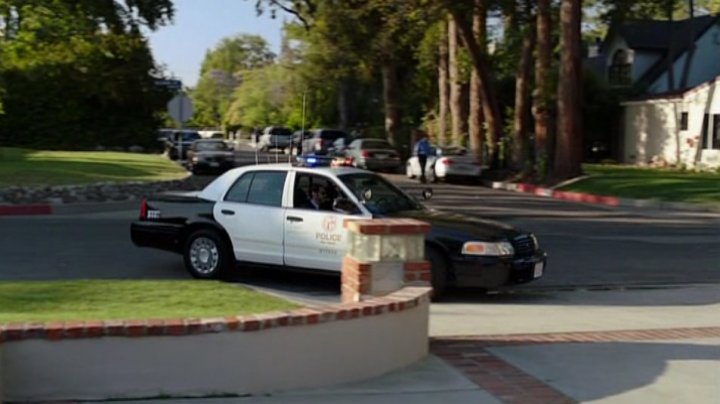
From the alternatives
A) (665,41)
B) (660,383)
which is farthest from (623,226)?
(665,41)

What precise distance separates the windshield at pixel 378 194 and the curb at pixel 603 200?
14941mm

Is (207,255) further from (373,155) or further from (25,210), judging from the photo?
(373,155)

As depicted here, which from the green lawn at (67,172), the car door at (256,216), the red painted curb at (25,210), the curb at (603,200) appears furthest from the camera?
the curb at (603,200)

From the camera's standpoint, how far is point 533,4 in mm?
34438

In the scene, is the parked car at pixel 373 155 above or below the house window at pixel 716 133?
below

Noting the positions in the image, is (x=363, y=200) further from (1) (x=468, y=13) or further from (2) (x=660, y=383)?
(1) (x=468, y=13)

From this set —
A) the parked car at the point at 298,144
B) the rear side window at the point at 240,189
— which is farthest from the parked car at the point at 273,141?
the rear side window at the point at 240,189

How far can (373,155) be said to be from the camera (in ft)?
132

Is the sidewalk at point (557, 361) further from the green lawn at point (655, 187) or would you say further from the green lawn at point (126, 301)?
the green lawn at point (655, 187)

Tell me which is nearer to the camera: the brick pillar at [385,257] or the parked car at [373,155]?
the brick pillar at [385,257]

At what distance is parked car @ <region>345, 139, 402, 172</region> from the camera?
131 feet

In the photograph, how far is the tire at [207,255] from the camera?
36.9ft

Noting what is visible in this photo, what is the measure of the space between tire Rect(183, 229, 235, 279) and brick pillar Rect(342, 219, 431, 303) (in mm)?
4181

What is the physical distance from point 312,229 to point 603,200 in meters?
17.8
